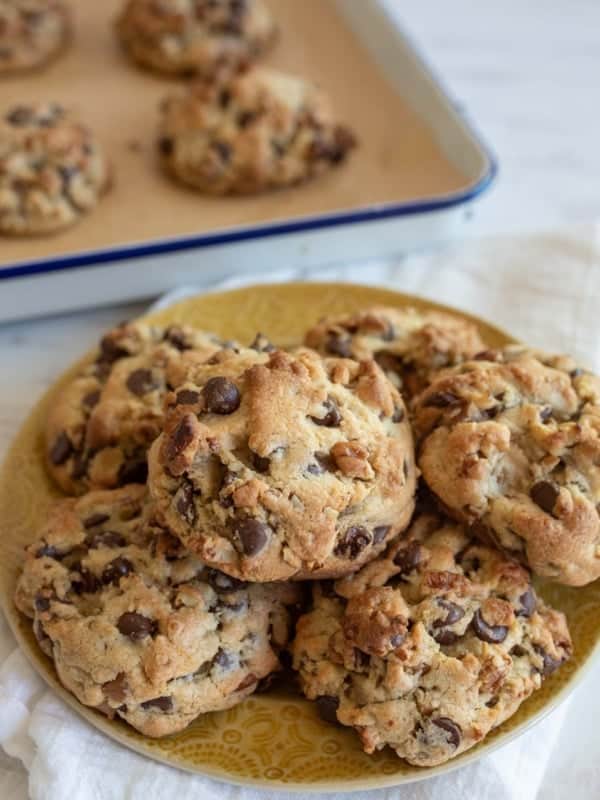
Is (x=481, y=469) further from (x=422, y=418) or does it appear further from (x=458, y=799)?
(x=458, y=799)

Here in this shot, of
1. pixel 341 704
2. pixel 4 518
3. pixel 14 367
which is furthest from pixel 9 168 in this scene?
pixel 341 704

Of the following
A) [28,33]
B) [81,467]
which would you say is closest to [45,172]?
[28,33]

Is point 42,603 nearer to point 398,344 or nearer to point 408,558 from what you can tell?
A: point 408,558

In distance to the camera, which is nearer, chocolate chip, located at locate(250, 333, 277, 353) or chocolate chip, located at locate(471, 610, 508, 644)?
chocolate chip, located at locate(471, 610, 508, 644)

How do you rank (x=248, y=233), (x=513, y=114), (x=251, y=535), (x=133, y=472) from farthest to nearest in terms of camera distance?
(x=513, y=114) < (x=248, y=233) < (x=133, y=472) < (x=251, y=535)

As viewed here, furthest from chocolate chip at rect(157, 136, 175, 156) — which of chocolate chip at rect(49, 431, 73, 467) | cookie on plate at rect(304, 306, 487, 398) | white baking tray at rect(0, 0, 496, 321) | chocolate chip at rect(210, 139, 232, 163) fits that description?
chocolate chip at rect(49, 431, 73, 467)

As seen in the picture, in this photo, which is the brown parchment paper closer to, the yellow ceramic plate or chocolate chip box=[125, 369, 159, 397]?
chocolate chip box=[125, 369, 159, 397]
